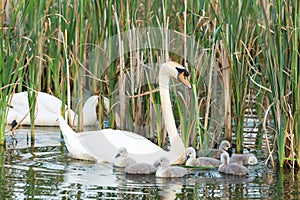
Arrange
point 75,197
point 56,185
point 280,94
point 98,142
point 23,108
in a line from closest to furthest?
point 75,197, point 56,185, point 280,94, point 98,142, point 23,108

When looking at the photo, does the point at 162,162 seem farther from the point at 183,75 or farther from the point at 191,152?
the point at 183,75

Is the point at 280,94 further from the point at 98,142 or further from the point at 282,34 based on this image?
the point at 98,142

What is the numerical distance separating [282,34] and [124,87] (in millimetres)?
1936

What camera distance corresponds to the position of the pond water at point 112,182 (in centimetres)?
715

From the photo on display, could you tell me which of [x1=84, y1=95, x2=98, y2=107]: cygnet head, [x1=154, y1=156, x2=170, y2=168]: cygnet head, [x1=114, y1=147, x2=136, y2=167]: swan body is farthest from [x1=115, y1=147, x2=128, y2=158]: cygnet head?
[x1=84, y1=95, x2=98, y2=107]: cygnet head

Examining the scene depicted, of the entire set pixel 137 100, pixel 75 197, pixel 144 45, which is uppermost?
pixel 144 45

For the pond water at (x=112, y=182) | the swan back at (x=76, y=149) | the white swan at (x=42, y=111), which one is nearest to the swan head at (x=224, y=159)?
the pond water at (x=112, y=182)

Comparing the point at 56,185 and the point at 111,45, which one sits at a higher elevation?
the point at 111,45

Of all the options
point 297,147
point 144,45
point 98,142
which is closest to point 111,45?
point 144,45

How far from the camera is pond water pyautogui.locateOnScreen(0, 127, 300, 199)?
23.5 feet

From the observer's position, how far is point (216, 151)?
8.88m

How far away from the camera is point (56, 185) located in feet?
24.6

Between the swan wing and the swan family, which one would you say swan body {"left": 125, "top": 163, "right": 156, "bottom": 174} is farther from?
the swan wing

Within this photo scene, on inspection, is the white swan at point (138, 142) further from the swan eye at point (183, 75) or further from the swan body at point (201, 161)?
the swan body at point (201, 161)
